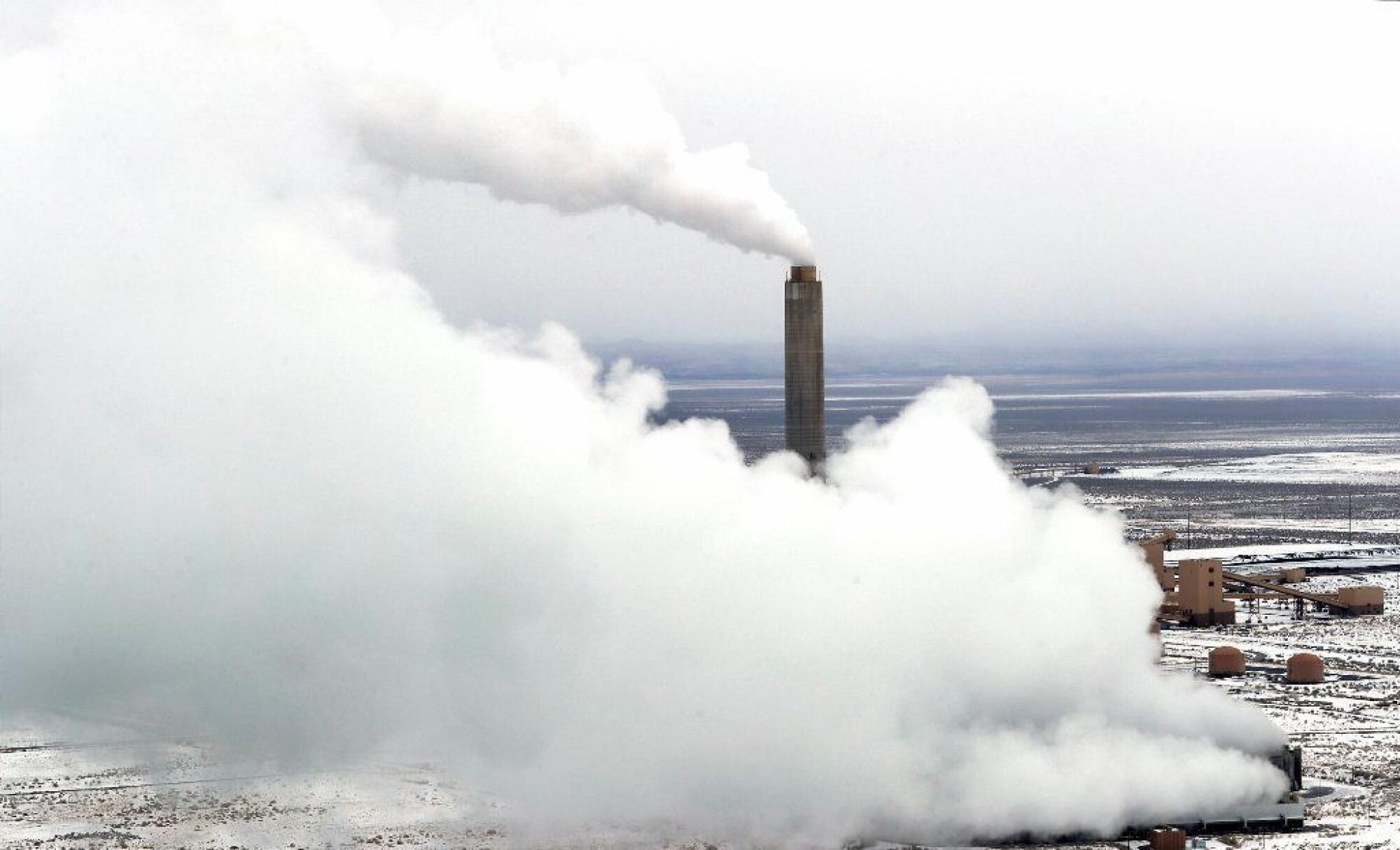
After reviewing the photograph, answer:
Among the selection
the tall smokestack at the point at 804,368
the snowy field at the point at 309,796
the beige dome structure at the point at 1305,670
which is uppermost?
the tall smokestack at the point at 804,368

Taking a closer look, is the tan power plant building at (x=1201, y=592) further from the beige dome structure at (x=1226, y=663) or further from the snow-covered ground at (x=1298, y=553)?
the snow-covered ground at (x=1298, y=553)

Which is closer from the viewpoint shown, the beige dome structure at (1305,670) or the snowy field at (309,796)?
the snowy field at (309,796)

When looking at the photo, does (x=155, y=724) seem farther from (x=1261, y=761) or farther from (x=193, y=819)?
(x=1261, y=761)

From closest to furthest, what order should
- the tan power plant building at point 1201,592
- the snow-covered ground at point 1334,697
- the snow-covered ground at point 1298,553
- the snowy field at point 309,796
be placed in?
the snowy field at point 309,796 → the snow-covered ground at point 1334,697 → the tan power plant building at point 1201,592 → the snow-covered ground at point 1298,553

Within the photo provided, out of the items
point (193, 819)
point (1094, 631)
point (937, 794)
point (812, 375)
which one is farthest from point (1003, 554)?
point (193, 819)

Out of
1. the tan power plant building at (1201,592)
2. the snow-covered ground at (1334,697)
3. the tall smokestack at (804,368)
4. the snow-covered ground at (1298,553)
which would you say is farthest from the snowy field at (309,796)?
the snow-covered ground at (1298,553)

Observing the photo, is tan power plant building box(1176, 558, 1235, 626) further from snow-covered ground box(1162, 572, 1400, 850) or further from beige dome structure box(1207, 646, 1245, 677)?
beige dome structure box(1207, 646, 1245, 677)

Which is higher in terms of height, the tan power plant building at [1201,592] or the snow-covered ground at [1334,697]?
the tan power plant building at [1201,592]
